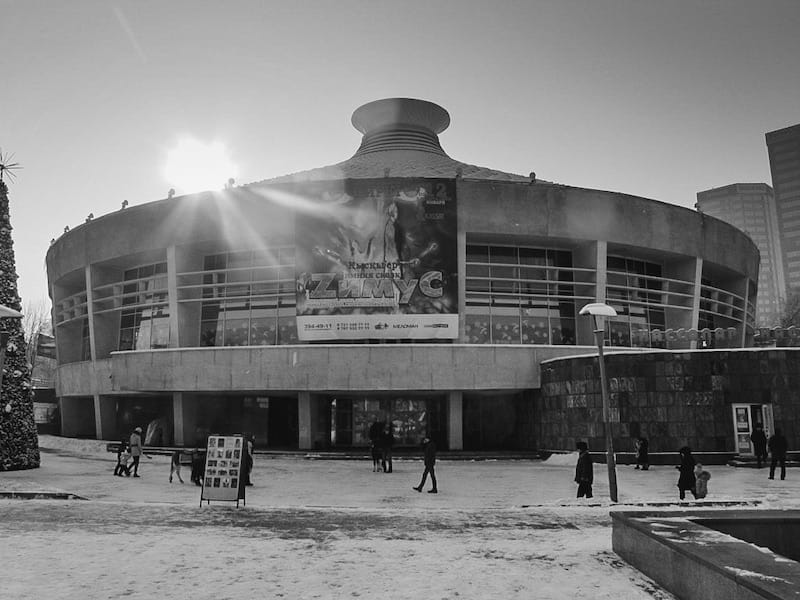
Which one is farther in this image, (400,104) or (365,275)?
(400,104)

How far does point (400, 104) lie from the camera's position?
47.3 m

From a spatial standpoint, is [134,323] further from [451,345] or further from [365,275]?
[451,345]

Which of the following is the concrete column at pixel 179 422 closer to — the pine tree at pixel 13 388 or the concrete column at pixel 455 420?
the pine tree at pixel 13 388

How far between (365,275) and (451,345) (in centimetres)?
534

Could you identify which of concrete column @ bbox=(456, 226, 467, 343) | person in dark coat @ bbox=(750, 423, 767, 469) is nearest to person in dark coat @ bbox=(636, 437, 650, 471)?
person in dark coat @ bbox=(750, 423, 767, 469)

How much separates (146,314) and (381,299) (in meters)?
16.7

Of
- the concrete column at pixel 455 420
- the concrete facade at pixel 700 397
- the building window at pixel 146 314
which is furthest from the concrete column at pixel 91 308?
the concrete facade at pixel 700 397

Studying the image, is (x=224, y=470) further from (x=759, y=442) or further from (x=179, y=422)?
(x=179, y=422)

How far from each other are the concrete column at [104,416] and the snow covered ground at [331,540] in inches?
802

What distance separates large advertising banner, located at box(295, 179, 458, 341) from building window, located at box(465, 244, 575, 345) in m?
2.67

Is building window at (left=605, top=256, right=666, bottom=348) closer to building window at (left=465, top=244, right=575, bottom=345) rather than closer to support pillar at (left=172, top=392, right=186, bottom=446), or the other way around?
building window at (left=465, top=244, right=575, bottom=345)

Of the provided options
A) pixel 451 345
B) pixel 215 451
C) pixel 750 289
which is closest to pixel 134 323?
pixel 451 345

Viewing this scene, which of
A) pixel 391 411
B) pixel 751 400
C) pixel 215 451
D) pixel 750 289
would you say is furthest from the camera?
pixel 750 289

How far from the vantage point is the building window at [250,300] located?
33406 mm
